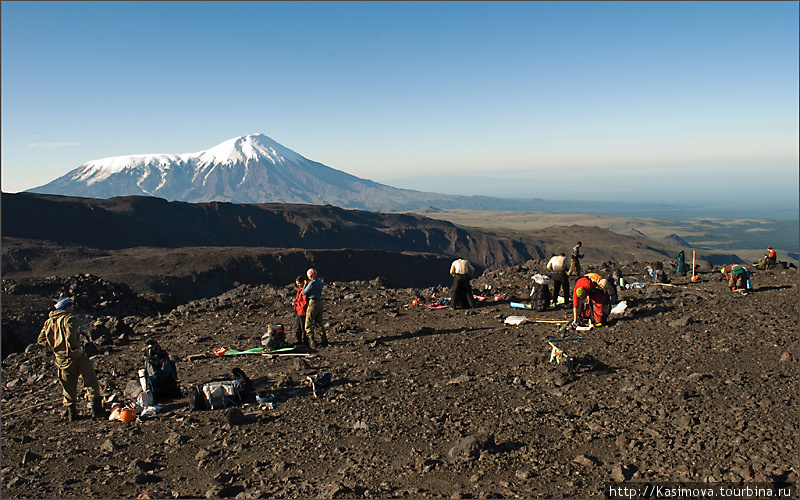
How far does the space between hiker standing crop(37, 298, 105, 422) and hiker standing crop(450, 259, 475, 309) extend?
7161 millimetres

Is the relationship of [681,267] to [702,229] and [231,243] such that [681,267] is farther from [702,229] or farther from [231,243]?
[702,229]

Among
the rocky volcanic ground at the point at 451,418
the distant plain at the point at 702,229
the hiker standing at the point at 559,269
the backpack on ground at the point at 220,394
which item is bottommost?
the distant plain at the point at 702,229

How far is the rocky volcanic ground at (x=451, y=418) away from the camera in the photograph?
458cm

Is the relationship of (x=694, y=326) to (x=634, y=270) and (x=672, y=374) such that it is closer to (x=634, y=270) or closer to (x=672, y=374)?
(x=672, y=374)

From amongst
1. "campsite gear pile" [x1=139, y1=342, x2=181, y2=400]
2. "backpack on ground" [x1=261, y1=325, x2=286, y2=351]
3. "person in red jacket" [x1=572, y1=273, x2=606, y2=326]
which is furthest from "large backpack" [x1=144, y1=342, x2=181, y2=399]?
"person in red jacket" [x1=572, y1=273, x2=606, y2=326]

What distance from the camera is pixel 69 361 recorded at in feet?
20.5

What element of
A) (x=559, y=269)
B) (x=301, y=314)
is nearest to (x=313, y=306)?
(x=301, y=314)

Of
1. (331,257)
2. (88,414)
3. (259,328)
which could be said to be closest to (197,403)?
Answer: (88,414)

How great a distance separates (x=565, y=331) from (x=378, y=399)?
4141 mm

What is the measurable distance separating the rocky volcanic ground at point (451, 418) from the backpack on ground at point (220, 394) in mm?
123

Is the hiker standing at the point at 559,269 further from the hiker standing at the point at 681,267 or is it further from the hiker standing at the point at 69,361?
the hiker standing at the point at 69,361

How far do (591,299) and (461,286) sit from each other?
3071mm

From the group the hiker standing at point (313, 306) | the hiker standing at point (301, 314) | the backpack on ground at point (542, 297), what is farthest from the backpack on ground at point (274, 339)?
the backpack on ground at point (542, 297)

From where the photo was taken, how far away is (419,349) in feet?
28.0
